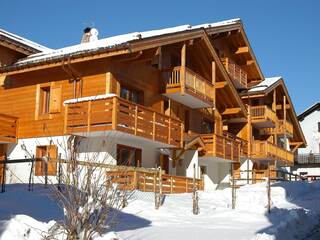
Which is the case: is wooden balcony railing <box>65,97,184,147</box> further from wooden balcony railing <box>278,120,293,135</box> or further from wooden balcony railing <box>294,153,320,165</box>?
wooden balcony railing <box>294,153,320,165</box>

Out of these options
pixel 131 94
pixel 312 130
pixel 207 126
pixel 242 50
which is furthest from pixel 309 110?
pixel 131 94

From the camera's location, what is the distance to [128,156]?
20203 mm

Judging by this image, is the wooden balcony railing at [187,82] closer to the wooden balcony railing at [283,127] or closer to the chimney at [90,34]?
the chimney at [90,34]

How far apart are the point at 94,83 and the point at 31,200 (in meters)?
6.98

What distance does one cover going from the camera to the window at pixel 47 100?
66.0ft

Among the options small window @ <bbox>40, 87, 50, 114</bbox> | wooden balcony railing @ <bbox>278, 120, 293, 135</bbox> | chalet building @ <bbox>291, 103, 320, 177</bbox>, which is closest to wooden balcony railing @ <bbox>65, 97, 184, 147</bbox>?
small window @ <bbox>40, 87, 50, 114</bbox>

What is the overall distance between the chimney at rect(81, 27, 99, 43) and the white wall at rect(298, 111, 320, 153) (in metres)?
33.4

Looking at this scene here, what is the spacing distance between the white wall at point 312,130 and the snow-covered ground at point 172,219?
34.6 meters

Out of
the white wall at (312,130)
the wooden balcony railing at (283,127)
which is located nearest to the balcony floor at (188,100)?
the wooden balcony railing at (283,127)

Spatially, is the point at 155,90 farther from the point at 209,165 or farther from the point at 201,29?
the point at 209,165

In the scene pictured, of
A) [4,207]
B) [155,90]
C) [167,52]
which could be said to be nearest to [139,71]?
[155,90]

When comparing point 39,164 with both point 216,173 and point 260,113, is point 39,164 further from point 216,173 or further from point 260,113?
point 260,113

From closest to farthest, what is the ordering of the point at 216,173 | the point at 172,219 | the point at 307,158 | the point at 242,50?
the point at 172,219 < the point at 216,173 < the point at 242,50 < the point at 307,158

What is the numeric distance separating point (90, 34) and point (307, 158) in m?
33.1
